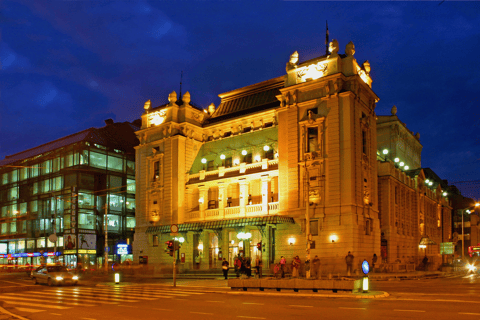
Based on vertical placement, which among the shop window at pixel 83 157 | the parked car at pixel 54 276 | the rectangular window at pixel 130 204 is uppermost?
the shop window at pixel 83 157

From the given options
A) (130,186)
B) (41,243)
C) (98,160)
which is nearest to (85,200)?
(98,160)

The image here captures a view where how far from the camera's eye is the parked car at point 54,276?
33.8 m

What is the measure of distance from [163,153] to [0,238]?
43.9 m

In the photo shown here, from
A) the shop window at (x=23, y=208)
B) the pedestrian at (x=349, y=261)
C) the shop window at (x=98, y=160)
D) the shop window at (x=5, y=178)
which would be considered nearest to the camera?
the pedestrian at (x=349, y=261)

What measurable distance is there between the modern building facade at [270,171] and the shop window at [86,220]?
56.7ft

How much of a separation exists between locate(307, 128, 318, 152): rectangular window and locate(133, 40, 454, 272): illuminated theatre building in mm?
Result: 95

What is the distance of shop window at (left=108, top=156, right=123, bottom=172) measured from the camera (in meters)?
75.7

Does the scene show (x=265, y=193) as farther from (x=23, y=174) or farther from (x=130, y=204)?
(x=23, y=174)

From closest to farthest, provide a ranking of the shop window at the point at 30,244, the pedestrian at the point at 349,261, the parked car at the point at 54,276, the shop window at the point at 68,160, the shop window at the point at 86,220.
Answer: the parked car at the point at 54,276 → the pedestrian at the point at 349,261 → the shop window at the point at 86,220 → the shop window at the point at 68,160 → the shop window at the point at 30,244

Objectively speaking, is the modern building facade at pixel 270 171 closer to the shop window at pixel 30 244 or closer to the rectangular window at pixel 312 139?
the rectangular window at pixel 312 139

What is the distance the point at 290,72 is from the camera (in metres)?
46.1

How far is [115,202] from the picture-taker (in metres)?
75.1

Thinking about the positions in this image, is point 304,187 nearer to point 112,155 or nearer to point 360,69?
point 360,69

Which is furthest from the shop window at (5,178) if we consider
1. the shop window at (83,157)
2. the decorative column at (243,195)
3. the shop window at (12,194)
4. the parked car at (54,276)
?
the parked car at (54,276)
